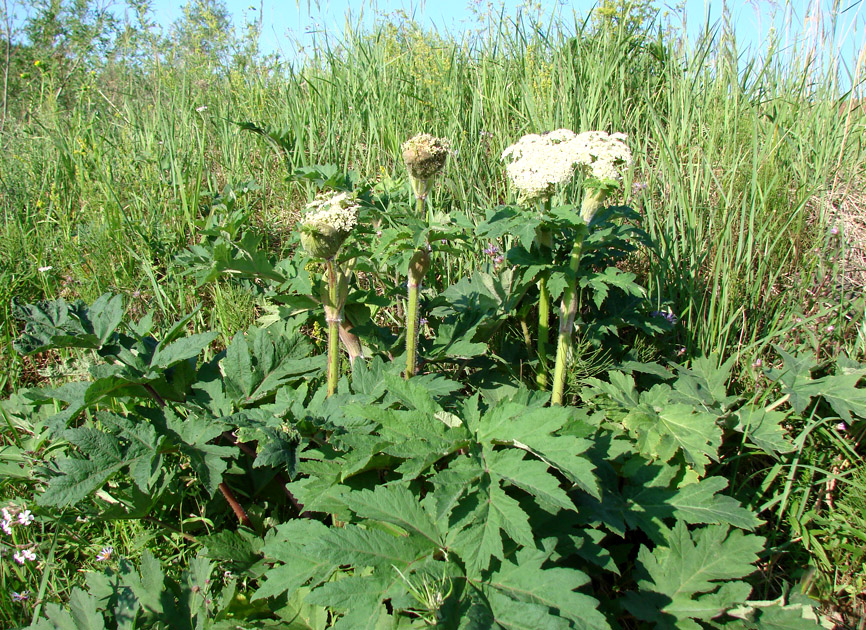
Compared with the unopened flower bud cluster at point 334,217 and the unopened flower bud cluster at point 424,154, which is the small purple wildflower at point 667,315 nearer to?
the unopened flower bud cluster at point 424,154

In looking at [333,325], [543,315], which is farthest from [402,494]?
[543,315]

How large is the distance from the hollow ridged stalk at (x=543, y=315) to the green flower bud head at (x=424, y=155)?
42 cm

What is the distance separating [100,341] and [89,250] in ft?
4.99

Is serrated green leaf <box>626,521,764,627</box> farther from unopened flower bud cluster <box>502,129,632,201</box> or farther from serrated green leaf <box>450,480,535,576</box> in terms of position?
unopened flower bud cluster <box>502,129,632,201</box>

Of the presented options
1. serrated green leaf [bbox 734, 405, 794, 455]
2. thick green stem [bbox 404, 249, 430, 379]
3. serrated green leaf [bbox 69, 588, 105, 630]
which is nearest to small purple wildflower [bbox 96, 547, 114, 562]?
serrated green leaf [bbox 69, 588, 105, 630]

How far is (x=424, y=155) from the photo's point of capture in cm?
176

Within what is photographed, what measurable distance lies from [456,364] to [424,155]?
A: 0.89m

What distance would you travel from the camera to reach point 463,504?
1.30 metres

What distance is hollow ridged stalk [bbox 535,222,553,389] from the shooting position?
2.01 metres

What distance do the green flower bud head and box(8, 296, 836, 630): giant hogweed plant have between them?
60 cm

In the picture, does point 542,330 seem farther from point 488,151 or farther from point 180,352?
point 488,151

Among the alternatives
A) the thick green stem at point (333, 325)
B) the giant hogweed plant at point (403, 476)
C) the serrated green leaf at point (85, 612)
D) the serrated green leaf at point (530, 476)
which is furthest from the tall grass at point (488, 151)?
the serrated green leaf at point (85, 612)

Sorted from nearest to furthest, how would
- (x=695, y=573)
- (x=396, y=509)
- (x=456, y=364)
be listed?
(x=396, y=509) < (x=695, y=573) < (x=456, y=364)

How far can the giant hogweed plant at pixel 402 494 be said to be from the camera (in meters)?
1.28
